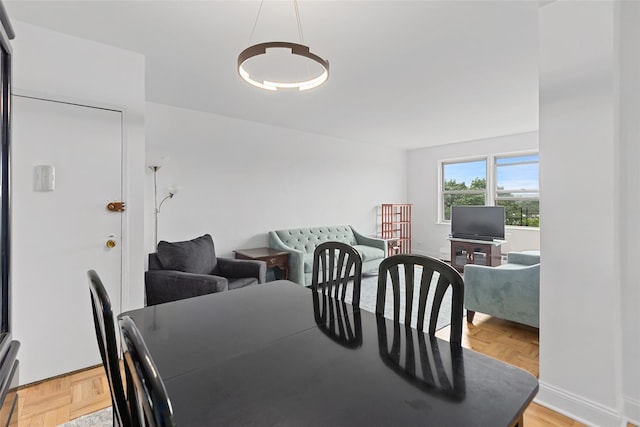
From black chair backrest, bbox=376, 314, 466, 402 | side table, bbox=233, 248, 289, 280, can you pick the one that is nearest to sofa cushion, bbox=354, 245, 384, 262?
side table, bbox=233, 248, 289, 280

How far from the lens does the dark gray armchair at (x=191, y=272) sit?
2.80m

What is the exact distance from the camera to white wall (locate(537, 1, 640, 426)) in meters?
1.74

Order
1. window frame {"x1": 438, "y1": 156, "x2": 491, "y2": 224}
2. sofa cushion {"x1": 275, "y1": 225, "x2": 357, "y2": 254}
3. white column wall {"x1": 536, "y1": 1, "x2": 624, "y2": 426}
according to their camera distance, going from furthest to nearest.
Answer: window frame {"x1": 438, "y1": 156, "x2": 491, "y2": 224}
sofa cushion {"x1": 275, "y1": 225, "x2": 357, "y2": 254}
white column wall {"x1": 536, "y1": 1, "x2": 624, "y2": 426}

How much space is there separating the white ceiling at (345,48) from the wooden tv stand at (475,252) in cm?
205

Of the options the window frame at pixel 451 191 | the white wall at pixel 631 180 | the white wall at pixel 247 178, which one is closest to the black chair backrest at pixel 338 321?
the white wall at pixel 631 180

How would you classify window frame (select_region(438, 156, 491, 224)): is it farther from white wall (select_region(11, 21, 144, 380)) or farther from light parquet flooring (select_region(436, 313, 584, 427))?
white wall (select_region(11, 21, 144, 380))

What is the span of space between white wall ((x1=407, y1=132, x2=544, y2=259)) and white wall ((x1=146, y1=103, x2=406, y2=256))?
1.26 meters

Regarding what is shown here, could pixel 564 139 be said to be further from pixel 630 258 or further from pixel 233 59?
pixel 233 59

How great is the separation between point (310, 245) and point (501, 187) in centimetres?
375

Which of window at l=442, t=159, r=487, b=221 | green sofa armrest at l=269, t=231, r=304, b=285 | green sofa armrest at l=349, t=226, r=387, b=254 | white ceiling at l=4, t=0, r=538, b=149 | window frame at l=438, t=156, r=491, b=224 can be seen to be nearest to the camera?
white ceiling at l=4, t=0, r=538, b=149

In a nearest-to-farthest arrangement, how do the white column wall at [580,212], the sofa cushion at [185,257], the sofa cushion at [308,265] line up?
1. the white column wall at [580,212]
2. the sofa cushion at [185,257]
3. the sofa cushion at [308,265]

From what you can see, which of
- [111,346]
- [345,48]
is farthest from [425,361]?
[345,48]

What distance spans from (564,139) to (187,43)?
105 inches

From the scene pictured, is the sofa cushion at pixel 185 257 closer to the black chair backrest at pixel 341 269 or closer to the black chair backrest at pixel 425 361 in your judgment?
the black chair backrest at pixel 341 269
